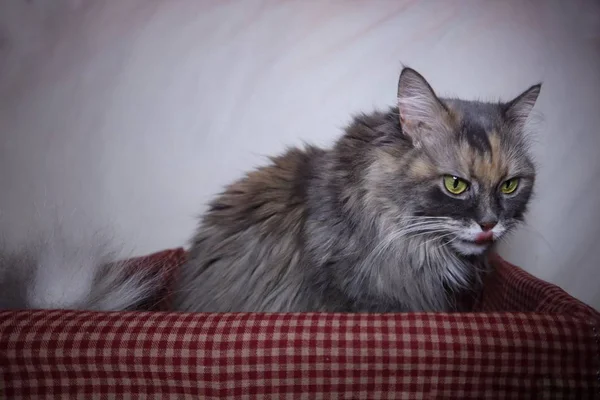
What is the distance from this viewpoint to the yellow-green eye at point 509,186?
102 centimetres

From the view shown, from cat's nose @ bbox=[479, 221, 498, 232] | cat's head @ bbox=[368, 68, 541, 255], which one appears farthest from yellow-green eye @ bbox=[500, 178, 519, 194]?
cat's nose @ bbox=[479, 221, 498, 232]

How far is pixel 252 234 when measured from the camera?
1.16 m

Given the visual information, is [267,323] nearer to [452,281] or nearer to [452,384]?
[452,384]

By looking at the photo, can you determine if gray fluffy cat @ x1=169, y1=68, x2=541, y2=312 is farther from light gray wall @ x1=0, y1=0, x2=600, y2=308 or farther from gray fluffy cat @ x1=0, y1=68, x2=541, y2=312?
light gray wall @ x1=0, y1=0, x2=600, y2=308

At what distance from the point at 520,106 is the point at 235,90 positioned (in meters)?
0.92

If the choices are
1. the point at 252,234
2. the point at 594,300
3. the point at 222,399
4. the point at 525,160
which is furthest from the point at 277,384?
the point at 594,300

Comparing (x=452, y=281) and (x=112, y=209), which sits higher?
(x=112, y=209)

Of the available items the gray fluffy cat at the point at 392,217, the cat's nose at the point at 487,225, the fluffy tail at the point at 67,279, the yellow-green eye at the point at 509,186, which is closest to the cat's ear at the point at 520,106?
the gray fluffy cat at the point at 392,217

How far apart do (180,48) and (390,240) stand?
3.41ft

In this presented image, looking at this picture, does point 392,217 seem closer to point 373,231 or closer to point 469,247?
point 373,231

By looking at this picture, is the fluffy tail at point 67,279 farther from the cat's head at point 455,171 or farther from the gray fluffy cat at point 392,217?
the cat's head at point 455,171

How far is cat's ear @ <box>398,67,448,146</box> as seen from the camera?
0.98 metres

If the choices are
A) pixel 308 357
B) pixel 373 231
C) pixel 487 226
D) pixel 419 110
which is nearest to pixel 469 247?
pixel 487 226

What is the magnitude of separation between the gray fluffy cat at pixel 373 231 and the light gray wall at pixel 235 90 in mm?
533
